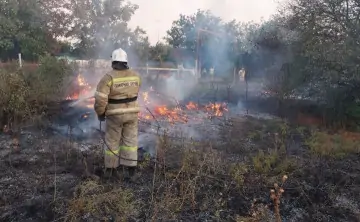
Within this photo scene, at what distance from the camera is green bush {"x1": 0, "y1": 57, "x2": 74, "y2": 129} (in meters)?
7.57

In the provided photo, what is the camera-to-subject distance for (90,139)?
714 cm

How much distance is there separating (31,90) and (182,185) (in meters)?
5.36

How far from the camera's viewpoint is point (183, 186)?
445 centimetres

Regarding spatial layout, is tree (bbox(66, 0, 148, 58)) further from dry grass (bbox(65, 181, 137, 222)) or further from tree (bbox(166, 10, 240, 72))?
dry grass (bbox(65, 181, 137, 222))

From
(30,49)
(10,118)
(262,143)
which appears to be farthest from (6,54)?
(262,143)

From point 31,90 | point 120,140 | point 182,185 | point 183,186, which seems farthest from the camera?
point 31,90

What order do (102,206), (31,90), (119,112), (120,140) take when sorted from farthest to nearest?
(31,90) < (120,140) < (119,112) < (102,206)

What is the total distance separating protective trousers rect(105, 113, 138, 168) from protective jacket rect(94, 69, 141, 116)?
0.11 m

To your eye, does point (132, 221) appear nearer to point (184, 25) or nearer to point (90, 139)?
point (90, 139)

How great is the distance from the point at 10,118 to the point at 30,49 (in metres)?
16.4

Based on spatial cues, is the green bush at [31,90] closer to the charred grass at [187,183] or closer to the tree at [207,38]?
the charred grass at [187,183]

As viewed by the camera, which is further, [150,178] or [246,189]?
[150,178]

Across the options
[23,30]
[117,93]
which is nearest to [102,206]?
[117,93]

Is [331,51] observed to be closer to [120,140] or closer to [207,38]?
[120,140]
